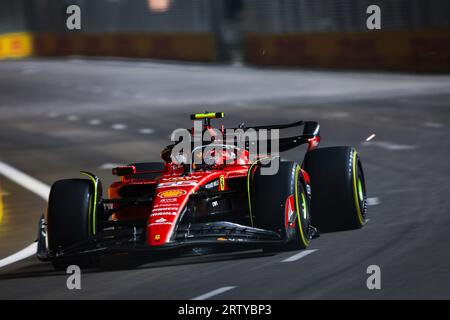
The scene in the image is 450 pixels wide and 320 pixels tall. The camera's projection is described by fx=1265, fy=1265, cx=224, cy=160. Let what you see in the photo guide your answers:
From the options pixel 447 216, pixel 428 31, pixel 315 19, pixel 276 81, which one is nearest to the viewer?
pixel 447 216

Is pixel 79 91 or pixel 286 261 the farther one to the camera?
pixel 79 91

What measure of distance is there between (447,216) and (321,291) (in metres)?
4.19

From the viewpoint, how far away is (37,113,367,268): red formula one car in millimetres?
11555

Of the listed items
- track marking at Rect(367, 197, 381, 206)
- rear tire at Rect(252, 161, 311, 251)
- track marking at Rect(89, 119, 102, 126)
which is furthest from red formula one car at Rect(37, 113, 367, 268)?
track marking at Rect(89, 119, 102, 126)

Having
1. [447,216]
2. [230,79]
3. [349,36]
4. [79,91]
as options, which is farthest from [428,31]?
[447,216]

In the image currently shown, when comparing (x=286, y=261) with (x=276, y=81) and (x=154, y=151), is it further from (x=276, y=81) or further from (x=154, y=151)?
(x=276, y=81)

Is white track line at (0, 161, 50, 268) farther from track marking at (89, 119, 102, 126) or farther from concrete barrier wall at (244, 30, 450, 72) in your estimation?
concrete barrier wall at (244, 30, 450, 72)

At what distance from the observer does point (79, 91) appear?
44.4m

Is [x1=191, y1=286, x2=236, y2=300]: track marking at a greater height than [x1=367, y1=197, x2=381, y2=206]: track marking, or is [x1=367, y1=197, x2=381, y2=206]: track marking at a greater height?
[x1=191, y1=286, x2=236, y2=300]: track marking

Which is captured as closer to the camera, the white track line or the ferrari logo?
the ferrari logo

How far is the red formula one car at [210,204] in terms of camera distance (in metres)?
11.6

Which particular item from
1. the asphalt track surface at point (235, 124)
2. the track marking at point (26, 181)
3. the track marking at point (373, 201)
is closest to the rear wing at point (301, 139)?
the asphalt track surface at point (235, 124)

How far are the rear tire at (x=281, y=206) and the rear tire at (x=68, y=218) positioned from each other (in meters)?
1.61
